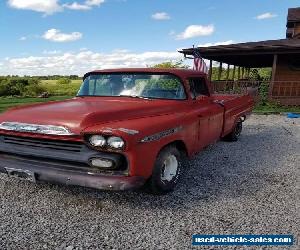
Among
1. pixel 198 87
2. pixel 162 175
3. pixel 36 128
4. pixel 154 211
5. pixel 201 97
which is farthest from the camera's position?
pixel 198 87

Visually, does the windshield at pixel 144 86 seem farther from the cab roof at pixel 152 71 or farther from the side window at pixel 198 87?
the side window at pixel 198 87

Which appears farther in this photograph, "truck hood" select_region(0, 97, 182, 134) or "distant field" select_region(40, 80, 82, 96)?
"distant field" select_region(40, 80, 82, 96)

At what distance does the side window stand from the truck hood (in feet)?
1.89

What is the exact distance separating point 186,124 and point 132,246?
6.36 ft

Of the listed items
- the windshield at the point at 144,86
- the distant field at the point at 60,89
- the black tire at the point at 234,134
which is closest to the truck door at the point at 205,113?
the windshield at the point at 144,86

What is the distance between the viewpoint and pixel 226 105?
6.11 m

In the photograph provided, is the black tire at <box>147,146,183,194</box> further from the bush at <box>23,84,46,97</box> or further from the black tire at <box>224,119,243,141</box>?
the bush at <box>23,84,46,97</box>

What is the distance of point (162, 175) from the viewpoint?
4035 millimetres

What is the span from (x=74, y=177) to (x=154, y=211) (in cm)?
101

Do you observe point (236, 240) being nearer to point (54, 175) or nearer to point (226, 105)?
point (54, 175)

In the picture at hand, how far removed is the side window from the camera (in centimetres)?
511

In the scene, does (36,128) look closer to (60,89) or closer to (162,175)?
(162,175)

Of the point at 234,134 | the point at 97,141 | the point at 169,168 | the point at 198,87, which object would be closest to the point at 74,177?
the point at 97,141

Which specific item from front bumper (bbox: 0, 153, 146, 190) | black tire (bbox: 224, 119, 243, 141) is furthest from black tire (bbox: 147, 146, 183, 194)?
black tire (bbox: 224, 119, 243, 141)
